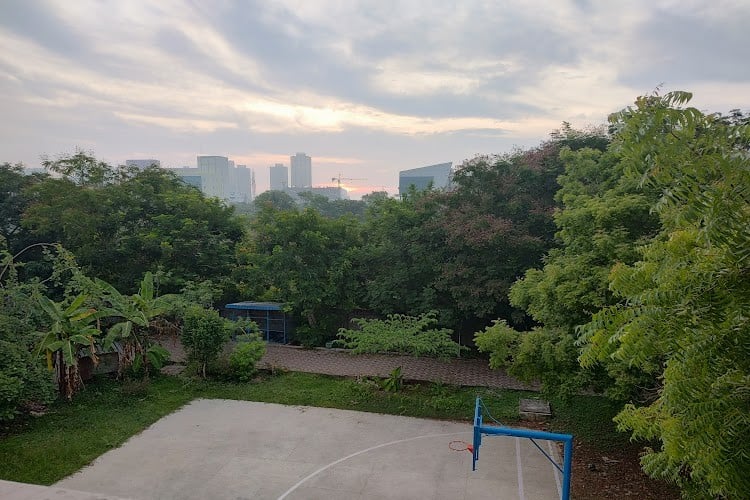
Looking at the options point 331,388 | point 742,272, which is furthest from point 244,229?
point 742,272

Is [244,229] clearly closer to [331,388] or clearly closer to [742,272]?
[331,388]

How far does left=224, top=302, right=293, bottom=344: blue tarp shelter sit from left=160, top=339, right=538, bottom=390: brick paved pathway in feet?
2.63

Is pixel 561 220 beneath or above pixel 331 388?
above

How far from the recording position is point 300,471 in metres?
8.20

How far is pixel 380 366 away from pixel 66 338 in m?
7.31

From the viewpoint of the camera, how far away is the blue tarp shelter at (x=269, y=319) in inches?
639

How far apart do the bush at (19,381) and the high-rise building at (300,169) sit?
4976 inches

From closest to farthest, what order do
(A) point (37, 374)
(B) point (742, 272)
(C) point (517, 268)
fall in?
(B) point (742, 272) < (A) point (37, 374) < (C) point (517, 268)

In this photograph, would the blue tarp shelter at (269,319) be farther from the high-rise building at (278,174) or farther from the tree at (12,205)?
the high-rise building at (278,174)

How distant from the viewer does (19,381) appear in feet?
29.1

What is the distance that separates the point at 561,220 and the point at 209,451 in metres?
7.15

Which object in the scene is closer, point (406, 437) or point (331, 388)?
point (406, 437)

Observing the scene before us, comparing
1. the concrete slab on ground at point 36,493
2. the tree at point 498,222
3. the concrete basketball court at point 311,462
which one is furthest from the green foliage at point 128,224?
the concrete slab on ground at point 36,493

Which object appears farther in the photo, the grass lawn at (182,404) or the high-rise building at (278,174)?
the high-rise building at (278,174)
